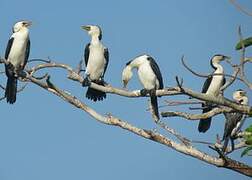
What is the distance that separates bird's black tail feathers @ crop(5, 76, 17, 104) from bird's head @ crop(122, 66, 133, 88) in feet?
5.19

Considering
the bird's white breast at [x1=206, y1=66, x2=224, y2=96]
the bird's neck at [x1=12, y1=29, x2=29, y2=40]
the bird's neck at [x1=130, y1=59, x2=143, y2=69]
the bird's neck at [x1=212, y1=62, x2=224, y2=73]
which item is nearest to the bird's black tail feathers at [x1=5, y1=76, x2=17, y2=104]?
the bird's neck at [x1=12, y1=29, x2=29, y2=40]

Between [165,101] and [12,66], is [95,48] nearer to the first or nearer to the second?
[12,66]

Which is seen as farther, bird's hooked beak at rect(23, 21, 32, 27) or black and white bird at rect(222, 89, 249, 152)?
bird's hooked beak at rect(23, 21, 32, 27)

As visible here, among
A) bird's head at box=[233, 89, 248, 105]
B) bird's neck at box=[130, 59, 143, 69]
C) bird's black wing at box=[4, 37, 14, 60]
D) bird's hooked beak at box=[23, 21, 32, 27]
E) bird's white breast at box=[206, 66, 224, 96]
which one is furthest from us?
bird's white breast at box=[206, 66, 224, 96]

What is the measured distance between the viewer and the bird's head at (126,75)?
789 cm

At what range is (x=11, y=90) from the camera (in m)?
9.09

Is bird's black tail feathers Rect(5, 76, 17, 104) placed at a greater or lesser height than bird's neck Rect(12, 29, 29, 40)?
lesser

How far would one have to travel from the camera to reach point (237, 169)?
17.5 ft

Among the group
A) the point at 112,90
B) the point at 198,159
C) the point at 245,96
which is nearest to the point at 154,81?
the point at 245,96

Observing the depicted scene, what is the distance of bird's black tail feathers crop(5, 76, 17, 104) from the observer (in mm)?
9062

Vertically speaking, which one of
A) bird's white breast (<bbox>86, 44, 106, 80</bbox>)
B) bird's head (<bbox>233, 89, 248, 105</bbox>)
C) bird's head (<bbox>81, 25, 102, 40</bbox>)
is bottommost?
bird's head (<bbox>233, 89, 248, 105</bbox>)

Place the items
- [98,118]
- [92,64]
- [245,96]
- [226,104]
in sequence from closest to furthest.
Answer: [226,104] < [98,118] < [245,96] < [92,64]

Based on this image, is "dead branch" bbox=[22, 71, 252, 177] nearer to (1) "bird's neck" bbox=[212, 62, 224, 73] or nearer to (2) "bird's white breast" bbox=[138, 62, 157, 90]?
(2) "bird's white breast" bbox=[138, 62, 157, 90]

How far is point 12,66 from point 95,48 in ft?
4.19
